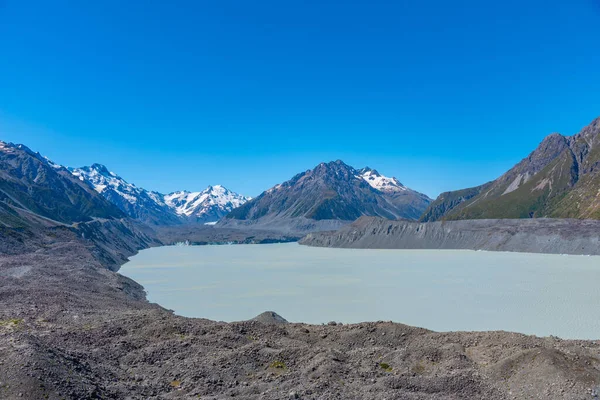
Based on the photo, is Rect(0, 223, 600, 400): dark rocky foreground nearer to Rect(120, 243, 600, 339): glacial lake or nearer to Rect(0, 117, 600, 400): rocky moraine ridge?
Rect(0, 117, 600, 400): rocky moraine ridge

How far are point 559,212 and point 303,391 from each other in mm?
201491

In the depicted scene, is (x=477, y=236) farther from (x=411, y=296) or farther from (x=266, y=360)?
(x=266, y=360)

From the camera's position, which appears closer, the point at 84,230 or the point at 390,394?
the point at 390,394

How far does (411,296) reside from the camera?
160 ft

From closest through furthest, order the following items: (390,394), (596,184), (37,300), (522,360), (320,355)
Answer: (390,394), (522,360), (320,355), (37,300), (596,184)

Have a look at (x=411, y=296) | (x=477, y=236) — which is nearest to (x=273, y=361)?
(x=411, y=296)

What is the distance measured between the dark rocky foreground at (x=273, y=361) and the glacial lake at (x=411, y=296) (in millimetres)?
12000

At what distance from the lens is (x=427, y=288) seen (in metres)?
54.5

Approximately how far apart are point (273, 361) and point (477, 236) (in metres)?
132

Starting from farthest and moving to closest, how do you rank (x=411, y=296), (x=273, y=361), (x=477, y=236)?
(x=477, y=236)
(x=411, y=296)
(x=273, y=361)

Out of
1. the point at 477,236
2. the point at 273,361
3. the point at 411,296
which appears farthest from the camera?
the point at 477,236

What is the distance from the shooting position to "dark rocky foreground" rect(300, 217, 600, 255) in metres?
113

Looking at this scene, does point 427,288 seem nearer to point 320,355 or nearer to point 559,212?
point 320,355

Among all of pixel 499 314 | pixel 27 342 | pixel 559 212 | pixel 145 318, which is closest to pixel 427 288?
pixel 499 314
